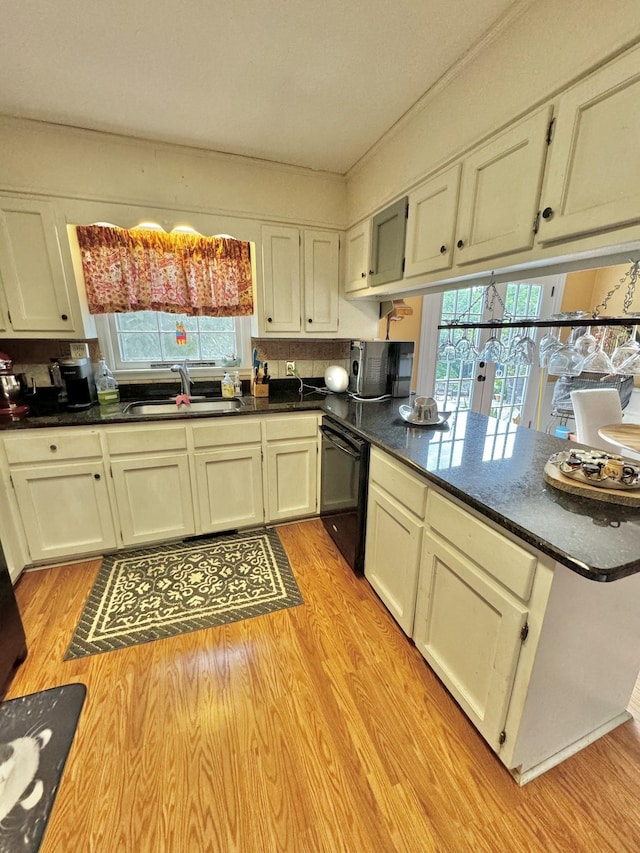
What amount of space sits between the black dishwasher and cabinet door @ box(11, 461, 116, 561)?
136cm

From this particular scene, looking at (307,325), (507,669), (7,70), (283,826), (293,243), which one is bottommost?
(283,826)

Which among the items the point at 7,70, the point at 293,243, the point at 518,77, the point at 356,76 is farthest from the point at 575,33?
the point at 7,70

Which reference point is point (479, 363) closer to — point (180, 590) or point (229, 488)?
point (229, 488)

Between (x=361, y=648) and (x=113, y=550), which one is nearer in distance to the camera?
(x=361, y=648)

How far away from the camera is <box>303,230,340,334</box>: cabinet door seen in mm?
2473

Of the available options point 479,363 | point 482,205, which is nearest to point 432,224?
point 482,205

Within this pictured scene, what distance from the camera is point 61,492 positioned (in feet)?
6.47

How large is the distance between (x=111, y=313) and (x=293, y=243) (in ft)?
4.36

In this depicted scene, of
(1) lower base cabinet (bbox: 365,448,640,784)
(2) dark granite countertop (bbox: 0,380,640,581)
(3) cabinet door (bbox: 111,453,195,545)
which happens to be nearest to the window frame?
(2) dark granite countertop (bbox: 0,380,640,581)

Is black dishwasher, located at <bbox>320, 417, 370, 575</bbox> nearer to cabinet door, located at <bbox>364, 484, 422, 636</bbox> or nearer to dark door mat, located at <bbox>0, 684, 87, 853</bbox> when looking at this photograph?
cabinet door, located at <bbox>364, 484, 422, 636</bbox>

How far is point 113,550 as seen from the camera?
7.22 ft

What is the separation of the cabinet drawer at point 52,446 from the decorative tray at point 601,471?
227cm

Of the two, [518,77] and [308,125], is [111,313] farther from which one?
[518,77]

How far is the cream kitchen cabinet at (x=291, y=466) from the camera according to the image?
2.32 meters
